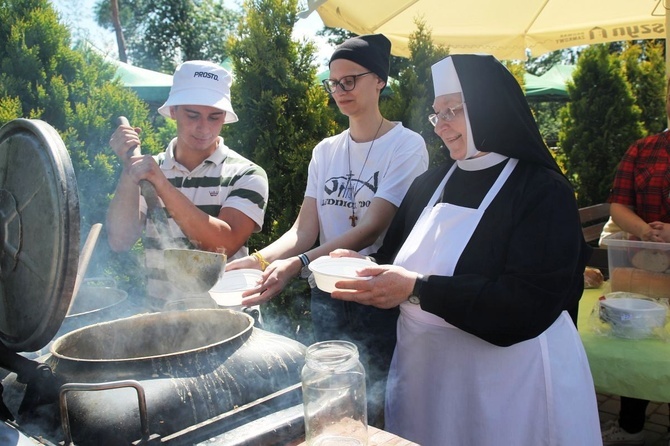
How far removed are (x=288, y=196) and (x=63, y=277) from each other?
4039 millimetres

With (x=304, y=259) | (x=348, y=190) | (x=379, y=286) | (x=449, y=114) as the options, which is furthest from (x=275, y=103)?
(x=379, y=286)

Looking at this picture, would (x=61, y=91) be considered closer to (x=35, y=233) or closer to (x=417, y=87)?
(x=417, y=87)

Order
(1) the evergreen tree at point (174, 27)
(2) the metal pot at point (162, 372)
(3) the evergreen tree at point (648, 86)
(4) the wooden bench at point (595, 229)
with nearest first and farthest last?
(2) the metal pot at point (162, 372)
(4) the wooden bench at point (595, 229)
(3) the evergreen tree at point (648, 86)
(1) the evergreen tree at point (174, 27)

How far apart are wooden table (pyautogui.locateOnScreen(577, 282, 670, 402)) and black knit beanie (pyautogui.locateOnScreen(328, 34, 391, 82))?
1.69 meters

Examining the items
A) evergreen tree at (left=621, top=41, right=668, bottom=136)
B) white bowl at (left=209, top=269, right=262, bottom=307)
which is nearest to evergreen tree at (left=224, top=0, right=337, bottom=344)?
white bowl at (left=209, top=269, right=262, bottom=307)

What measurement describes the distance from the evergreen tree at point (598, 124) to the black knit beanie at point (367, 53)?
23.0 ft

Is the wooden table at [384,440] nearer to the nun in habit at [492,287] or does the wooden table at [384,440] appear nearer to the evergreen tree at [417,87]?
the nun in habit at [492,287]

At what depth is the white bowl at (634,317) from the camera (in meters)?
2.45

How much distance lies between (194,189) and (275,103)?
2.81 metres

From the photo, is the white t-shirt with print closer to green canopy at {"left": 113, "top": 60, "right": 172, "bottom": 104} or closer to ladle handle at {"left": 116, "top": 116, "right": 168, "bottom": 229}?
ladle handle at {"left": 116, "top": 116, "right": 168, "bottom": 229}

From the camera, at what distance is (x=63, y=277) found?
4.86ft

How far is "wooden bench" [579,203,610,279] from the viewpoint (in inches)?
150

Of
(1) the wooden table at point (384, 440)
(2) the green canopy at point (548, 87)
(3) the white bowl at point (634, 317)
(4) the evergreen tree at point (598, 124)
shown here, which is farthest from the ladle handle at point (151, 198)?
(2) the green canopy at point (548, 87)

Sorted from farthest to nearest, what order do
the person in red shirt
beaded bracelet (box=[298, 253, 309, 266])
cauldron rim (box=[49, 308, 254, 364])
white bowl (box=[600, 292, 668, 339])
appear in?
1. the person in red shirt
2. beaded bracelet (box=[298, 253, 309, 266])
3. white bowl (box=[600, 292, 668, 339])
4. cauldron rim (box=[49, 308, 254, 364])
